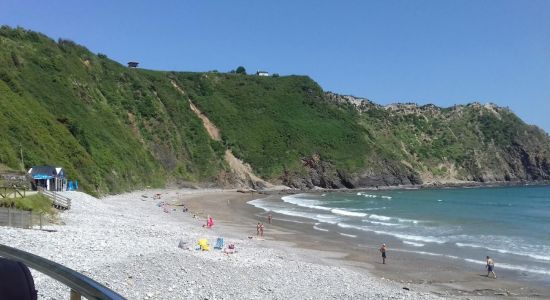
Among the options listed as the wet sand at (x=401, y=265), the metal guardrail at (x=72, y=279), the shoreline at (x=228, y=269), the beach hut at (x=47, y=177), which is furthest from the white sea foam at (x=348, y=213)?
the metal guardrail at (x=72, y=279)

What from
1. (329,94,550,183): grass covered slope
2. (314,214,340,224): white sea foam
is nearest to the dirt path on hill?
(329,94,550,183): grass covered slope

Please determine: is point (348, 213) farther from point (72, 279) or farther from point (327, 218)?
point (72, 279)

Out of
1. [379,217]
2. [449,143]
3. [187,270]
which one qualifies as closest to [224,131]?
[379,217]

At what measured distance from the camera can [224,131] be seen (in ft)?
320

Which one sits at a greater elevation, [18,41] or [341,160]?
[18,41]

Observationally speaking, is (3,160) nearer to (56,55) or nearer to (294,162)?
(56,55)

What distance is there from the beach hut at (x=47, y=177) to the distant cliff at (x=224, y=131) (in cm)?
150

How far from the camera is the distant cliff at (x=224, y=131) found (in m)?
49.1

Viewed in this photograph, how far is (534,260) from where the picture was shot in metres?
24.1

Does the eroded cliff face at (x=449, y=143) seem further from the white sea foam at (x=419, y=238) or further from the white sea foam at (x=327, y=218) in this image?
the white sea foam at (x=419, y=238)

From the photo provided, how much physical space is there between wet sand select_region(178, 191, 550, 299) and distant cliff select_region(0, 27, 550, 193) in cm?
1890

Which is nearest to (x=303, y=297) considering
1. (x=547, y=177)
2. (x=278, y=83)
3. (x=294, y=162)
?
(x=294, y=162)

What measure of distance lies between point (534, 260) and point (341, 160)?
76.6m

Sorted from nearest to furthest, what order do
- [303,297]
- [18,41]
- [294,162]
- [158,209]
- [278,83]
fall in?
[303,297]
[158,209]
[18,41]
[294,162]
[278,83]
